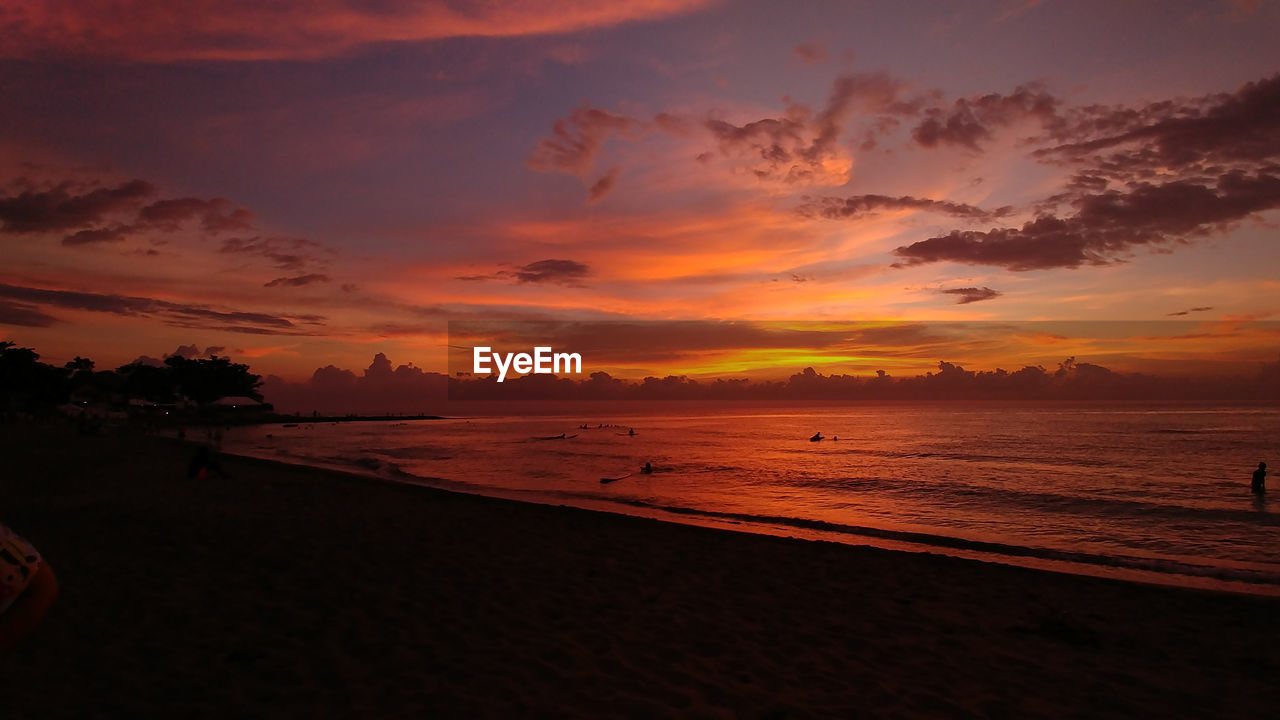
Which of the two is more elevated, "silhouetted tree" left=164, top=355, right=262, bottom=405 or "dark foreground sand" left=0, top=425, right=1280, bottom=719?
"silhouetted tree" left=164, top=355, right=262, bottom=405

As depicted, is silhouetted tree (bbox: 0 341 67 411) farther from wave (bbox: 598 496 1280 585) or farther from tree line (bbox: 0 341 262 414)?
wave (bbox: 598 496 1280 585)

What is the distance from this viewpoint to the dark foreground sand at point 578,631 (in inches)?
222

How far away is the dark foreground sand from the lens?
18.5 feet

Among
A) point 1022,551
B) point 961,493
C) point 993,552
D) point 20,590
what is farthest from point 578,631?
point 961,493

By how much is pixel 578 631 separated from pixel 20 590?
575cm

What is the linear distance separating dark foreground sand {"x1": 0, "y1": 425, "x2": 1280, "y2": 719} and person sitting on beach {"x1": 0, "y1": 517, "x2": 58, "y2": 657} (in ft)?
10.4

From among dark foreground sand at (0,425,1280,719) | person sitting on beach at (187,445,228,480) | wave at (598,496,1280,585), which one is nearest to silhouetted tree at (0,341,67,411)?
person sitting on beach at (187,445,228,480)

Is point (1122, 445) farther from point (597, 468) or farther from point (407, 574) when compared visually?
point (407, 574)

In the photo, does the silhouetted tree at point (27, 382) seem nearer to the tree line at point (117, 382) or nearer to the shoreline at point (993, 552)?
the tree line at point (117, 382)

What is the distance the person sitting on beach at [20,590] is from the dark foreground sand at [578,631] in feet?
10.4

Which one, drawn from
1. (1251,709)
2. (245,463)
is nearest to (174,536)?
(1251,709)

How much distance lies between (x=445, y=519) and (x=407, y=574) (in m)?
5.89

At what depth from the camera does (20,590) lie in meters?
2.46

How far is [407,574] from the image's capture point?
9664 millimetres
